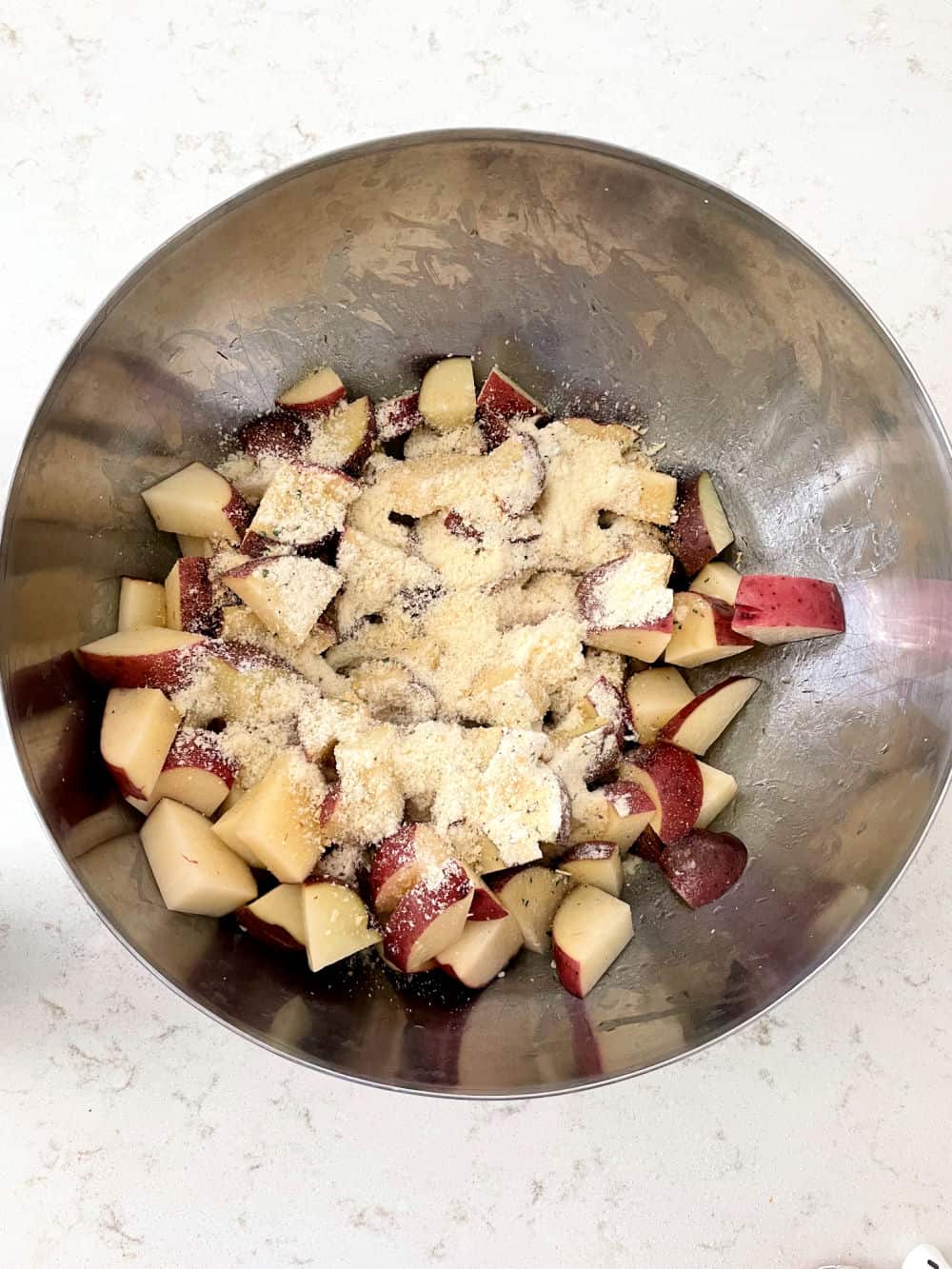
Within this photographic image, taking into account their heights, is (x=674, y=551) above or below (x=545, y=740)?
above

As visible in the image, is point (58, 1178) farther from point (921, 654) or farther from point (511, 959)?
point (921, 654)

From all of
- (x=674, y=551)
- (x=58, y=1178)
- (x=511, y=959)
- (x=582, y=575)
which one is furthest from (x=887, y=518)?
(x=58, y=1178)

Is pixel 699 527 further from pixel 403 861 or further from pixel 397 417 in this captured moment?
pixel 403 861

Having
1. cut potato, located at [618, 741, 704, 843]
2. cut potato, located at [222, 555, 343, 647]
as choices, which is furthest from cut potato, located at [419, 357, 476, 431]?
cut potato, located at [618, 741, 704, 843]

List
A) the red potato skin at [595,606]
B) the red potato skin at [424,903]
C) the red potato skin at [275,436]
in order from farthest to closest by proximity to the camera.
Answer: the red potato skin at [275,436], the red potato skin at [595,606], the red potato skin at [424,903]

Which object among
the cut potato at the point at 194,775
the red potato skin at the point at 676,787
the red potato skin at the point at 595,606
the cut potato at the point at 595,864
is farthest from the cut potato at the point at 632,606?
the cut potato at the point at 194,775

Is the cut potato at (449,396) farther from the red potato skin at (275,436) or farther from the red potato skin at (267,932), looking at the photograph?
the red potato skin at (267,932)
